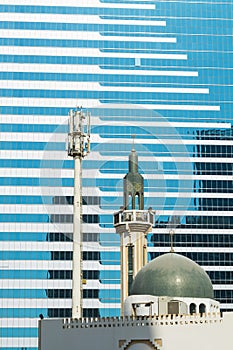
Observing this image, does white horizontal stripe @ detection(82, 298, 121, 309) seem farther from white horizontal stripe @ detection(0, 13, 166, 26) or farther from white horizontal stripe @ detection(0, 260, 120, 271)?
white horizontal stripe @ detection(0, 13, 166, 26)

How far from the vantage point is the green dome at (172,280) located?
5403 centimetres

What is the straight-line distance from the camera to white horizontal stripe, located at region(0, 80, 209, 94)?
386 feet

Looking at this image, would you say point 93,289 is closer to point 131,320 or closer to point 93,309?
point 93,309

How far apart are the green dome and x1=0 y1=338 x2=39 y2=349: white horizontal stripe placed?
182ft

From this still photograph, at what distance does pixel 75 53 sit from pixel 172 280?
7209 centimetres

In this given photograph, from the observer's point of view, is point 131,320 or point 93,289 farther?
point 93,289

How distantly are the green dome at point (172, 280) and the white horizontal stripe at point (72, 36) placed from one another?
7102 cm

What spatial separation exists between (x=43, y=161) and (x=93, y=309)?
23768 millimetres

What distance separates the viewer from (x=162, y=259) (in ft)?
185

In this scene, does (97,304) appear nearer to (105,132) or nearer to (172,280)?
(105,132)

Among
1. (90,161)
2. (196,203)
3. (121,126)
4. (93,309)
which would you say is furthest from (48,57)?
(90,161)

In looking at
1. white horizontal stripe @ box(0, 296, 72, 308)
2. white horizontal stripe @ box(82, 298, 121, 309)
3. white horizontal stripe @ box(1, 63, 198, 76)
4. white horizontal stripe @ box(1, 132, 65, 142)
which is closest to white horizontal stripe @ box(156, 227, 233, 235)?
white horizontal stripe @ box(82, 298, 121, 309)

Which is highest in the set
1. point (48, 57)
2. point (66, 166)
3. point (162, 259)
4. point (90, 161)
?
point (48, 57)

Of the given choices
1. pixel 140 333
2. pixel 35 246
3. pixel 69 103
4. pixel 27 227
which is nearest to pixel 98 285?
pixel 35 246
